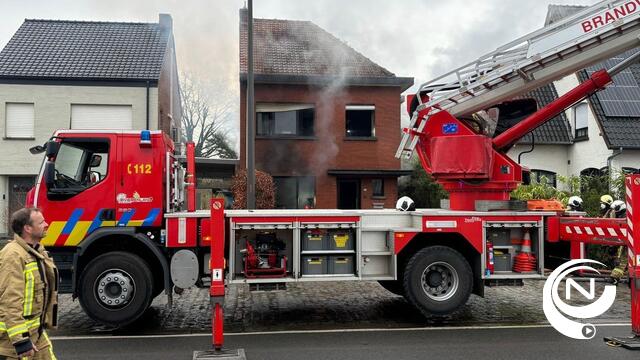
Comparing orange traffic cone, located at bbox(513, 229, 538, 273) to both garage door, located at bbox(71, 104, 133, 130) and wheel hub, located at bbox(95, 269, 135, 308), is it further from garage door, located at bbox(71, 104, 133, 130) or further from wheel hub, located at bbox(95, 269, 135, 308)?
garage door, located at bbox(71, 104, 133, 130)

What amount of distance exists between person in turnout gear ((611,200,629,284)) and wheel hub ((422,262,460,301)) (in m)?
2.32

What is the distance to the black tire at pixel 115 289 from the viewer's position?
283 inches

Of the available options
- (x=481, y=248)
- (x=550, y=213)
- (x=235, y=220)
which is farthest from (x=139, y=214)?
(x=550, y=213)

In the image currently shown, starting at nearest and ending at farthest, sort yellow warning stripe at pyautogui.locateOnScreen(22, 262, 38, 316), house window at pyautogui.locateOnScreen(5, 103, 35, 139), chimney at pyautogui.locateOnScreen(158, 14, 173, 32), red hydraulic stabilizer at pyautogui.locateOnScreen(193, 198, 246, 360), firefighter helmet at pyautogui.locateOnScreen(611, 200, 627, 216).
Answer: yellow warning stripe at pyautogui.locateOnScreen(22, 262, 38, 316) → red hydraulic stabilizer at pyautogui.locateOnScreen(193, 198, 246, 360) → firefighter helmet at pyautogui.locateOnScreen(611, 200, 627, 216) → house window at pyautogui.locateOnScreen(5, 103, 35, 139) → chimney at pyautogui.locateOnScreen(158, 14, 173, 32)

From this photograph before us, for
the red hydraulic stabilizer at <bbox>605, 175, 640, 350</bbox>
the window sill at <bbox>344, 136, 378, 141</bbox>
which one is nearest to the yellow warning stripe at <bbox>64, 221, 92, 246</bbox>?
the red hydraulic stabilizer at <bbox>605, 175, 640, 350</bbox>

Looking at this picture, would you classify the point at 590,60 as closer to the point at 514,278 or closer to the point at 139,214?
the point at 514,278

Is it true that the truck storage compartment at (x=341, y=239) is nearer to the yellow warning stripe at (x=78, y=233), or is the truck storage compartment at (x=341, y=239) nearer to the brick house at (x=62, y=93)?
the yellow warning stripe at (x=78, y=233)

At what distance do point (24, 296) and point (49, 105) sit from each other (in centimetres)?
1711

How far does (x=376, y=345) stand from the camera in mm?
6613

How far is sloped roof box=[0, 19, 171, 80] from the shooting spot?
61.7 ft

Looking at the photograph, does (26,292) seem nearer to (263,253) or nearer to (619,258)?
(263,253)

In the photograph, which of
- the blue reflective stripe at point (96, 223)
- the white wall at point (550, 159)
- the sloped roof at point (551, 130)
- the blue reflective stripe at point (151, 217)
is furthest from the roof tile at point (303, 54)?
the blue reflective stripe at point (96, 223)

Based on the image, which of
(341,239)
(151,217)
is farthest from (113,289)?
(341,239)

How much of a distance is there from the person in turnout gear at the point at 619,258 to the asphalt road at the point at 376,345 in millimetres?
788
